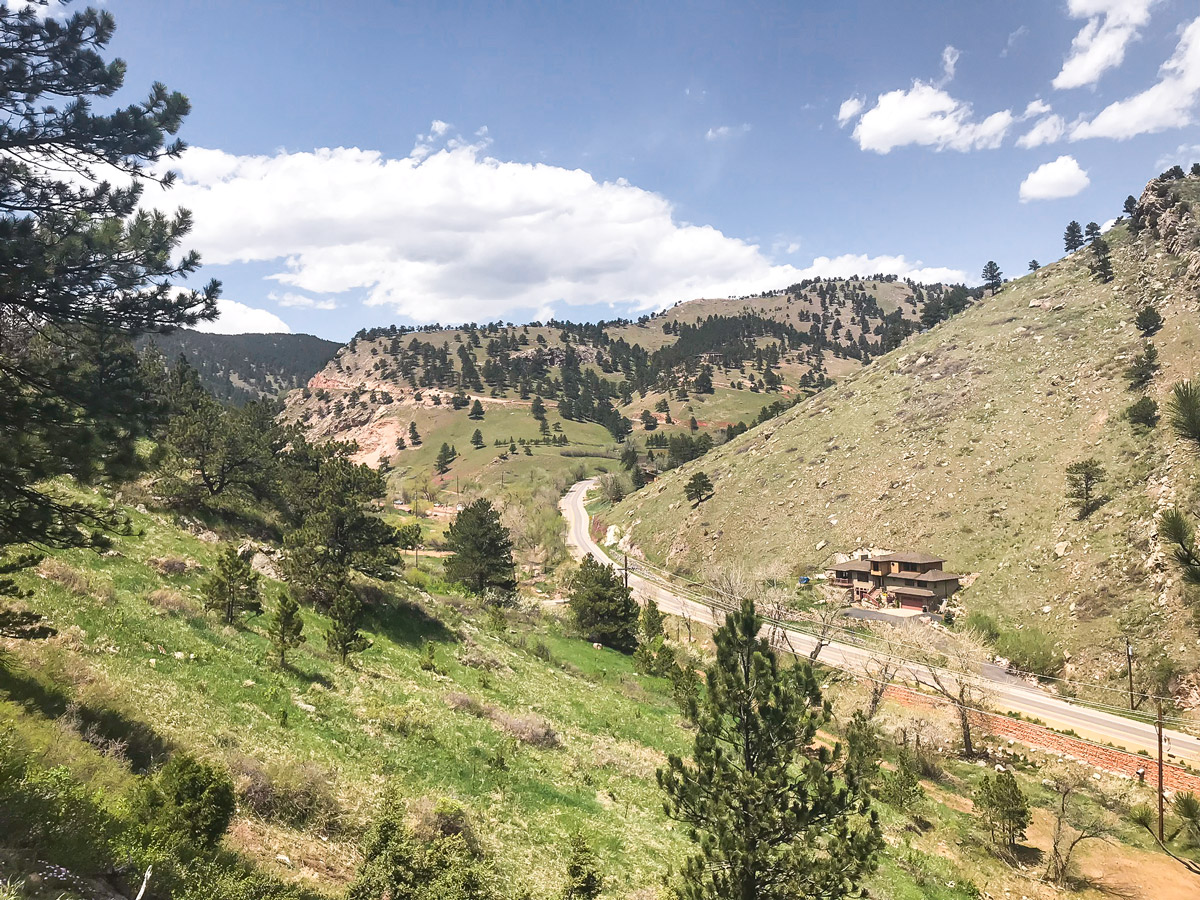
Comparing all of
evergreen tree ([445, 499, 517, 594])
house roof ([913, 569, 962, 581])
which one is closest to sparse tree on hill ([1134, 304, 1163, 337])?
house roof ([913, 569, 962, 581])

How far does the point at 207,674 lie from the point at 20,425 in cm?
944

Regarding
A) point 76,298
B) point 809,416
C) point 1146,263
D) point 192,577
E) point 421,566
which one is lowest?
point 421,566

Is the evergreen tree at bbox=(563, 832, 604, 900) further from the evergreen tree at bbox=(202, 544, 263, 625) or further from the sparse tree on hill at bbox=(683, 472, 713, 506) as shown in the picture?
the sparse tree on hill at bbox=(683, 472, 713, 506)

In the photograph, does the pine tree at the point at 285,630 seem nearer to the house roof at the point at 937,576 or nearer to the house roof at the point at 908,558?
the house roof at the point at 937,576

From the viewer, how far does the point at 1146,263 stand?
85.8m

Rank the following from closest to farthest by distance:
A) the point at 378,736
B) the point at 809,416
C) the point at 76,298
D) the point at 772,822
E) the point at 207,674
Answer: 1. the point at 76,298
2. the point at 772,822
3. the point at 207,674
4. the point at 378,736
5. the point at 809,416

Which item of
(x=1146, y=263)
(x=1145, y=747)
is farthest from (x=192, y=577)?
(x=1146, y=263)

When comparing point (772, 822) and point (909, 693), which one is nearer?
point (772, 822)

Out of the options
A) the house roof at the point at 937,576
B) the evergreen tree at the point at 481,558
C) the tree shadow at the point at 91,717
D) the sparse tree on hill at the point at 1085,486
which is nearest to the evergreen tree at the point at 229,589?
the tree shadow at the point at 91,717

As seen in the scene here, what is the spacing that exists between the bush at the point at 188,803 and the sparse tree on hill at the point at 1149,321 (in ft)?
324

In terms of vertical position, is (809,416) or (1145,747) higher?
(809,416)

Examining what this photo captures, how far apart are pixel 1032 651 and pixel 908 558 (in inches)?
605

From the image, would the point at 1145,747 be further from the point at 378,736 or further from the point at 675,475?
the point at 675,475

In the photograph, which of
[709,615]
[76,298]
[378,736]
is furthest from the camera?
[709,615]
